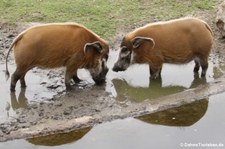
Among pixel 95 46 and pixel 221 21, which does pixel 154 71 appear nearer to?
pixel 95 46

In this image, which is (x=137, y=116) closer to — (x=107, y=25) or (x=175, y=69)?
(x=175, y=69)

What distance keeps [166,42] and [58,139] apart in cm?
252

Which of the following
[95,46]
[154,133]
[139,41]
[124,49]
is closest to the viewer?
[154,133]

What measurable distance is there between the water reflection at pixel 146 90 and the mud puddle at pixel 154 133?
24.6 inches

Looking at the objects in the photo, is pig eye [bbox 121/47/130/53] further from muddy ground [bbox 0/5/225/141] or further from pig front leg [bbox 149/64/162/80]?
muddy ground [bbox 0/5/225/141]

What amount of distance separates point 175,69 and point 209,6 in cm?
284

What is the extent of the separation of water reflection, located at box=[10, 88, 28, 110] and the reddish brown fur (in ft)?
5.78

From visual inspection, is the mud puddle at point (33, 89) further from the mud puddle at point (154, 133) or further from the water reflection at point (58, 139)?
the mud puddle at point (154, 133)

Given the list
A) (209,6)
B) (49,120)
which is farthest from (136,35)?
(209,6)

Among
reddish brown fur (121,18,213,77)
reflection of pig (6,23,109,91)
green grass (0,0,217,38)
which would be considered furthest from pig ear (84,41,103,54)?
green grass (0,0,217,38)

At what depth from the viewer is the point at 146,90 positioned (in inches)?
302

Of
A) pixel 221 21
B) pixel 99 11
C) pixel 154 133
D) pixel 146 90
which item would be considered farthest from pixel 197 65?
pixel 99 11

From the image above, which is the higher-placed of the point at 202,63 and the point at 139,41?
the point at 139,41

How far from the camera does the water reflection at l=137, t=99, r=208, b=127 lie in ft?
21.8
